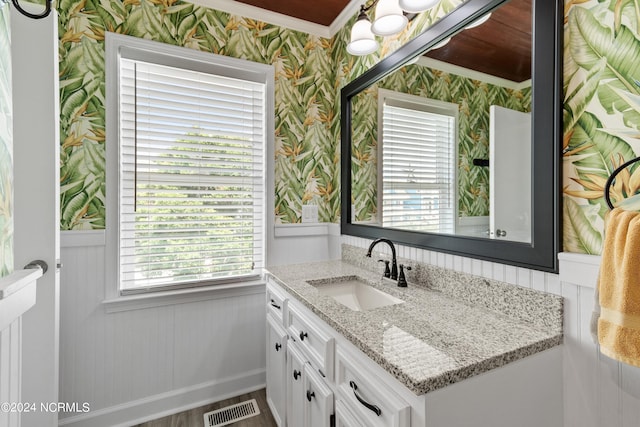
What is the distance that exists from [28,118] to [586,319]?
6.75ft

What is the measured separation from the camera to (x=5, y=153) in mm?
790

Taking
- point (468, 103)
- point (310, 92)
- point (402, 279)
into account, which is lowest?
point (402, 279)

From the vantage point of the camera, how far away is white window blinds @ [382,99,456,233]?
1365mm

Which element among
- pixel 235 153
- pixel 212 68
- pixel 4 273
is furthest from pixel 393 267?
pixel 212 68

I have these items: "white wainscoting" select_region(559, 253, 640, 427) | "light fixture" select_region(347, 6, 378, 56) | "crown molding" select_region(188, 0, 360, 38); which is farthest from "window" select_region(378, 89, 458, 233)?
"crown molding" select_region(188, 0, 360, 38)

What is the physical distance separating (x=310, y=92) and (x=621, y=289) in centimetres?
201

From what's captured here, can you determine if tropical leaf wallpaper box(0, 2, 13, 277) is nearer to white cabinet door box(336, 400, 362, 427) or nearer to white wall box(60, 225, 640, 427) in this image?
white wall box(60, 225, 640, 427)

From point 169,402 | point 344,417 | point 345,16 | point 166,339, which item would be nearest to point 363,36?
point 345,16

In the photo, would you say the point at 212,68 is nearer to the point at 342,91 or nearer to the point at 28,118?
the point at 342,91

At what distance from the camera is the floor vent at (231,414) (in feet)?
5.66

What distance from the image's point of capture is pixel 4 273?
77 cm

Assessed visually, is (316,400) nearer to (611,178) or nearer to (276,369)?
(276,369)

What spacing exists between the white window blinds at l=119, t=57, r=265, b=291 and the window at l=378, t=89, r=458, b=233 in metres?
0.86

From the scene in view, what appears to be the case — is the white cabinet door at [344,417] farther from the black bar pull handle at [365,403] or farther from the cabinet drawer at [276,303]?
the cabinet drawer at [276,303]
